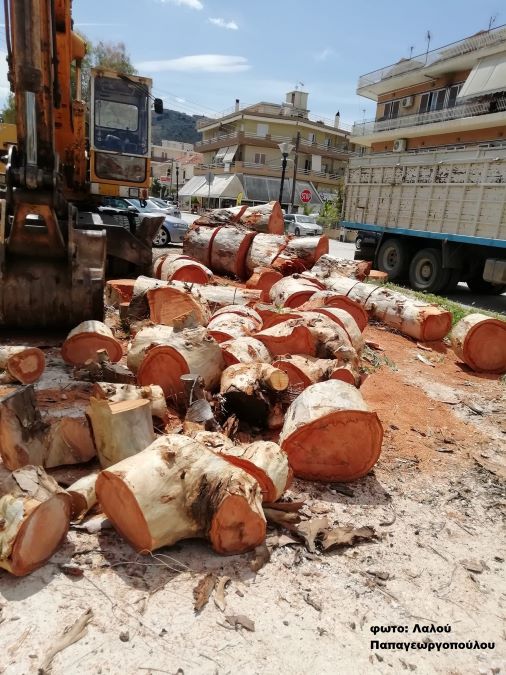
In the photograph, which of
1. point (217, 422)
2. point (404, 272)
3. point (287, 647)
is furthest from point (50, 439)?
point (404, 272)

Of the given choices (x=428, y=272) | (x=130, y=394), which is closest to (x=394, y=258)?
(x=428, y=272)

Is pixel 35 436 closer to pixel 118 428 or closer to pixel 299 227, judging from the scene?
pixel 118 428

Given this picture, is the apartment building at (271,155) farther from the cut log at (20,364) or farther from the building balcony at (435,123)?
the cut log at (20,364)

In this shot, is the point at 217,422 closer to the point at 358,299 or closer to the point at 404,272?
the point at 358,299

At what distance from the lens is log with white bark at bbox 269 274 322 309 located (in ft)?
24.2

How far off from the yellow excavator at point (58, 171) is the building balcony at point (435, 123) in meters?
19.6

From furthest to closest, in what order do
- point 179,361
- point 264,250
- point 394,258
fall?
point 394,258 → point 264,250 → point 179,361

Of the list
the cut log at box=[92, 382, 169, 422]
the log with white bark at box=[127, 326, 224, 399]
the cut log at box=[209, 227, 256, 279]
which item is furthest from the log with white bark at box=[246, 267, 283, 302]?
the cut log at box=[92, 382, 169, 422]

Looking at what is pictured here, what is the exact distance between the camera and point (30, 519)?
90.9 inches

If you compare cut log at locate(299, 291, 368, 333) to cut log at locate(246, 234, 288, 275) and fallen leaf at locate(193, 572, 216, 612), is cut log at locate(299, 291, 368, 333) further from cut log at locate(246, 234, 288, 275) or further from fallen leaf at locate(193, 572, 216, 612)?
fallen leaf at locate(193, 572, 216, 612)

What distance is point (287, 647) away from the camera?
2162 mm

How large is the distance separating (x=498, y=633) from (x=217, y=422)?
2147 millimetres

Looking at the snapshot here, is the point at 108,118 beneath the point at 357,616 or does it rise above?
above

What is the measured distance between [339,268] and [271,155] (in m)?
44.2
